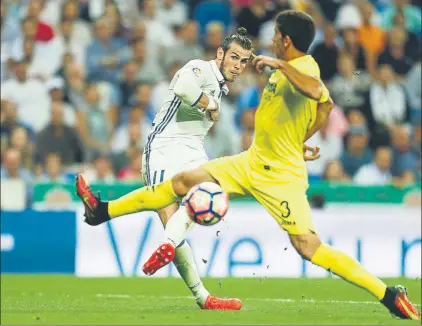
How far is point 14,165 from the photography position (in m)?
16.0

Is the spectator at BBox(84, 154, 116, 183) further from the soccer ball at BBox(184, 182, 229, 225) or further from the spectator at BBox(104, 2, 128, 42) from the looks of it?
the soccer ball at BBox(184, 182, 229, 225)

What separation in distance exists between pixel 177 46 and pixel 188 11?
4.41ft

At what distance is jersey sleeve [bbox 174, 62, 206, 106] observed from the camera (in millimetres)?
9828

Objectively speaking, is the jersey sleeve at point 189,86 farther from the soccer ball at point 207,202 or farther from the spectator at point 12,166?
the spectator at point 12,166

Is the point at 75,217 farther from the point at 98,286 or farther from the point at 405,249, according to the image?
the point at 405,249

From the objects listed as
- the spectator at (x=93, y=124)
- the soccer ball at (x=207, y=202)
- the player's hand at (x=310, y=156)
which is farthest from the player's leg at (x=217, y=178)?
the spectator at (x=93, y=124)

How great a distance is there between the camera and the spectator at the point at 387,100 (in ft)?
61.8

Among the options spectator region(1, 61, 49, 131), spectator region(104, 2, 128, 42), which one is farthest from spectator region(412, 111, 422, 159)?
spectator region(1, 61, 49, 131)

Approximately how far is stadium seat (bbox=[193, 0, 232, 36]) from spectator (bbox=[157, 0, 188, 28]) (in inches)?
9.5

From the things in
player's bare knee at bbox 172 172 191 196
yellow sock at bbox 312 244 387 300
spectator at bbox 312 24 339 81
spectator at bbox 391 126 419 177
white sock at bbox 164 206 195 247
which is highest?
spectator at bbox 312 24 339 81

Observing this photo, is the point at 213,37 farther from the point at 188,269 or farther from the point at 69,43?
the point at 188,269

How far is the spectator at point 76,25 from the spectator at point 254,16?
2520 millimetres

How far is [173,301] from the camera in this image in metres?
11.5

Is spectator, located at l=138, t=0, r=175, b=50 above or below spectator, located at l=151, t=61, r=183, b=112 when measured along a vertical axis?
above
